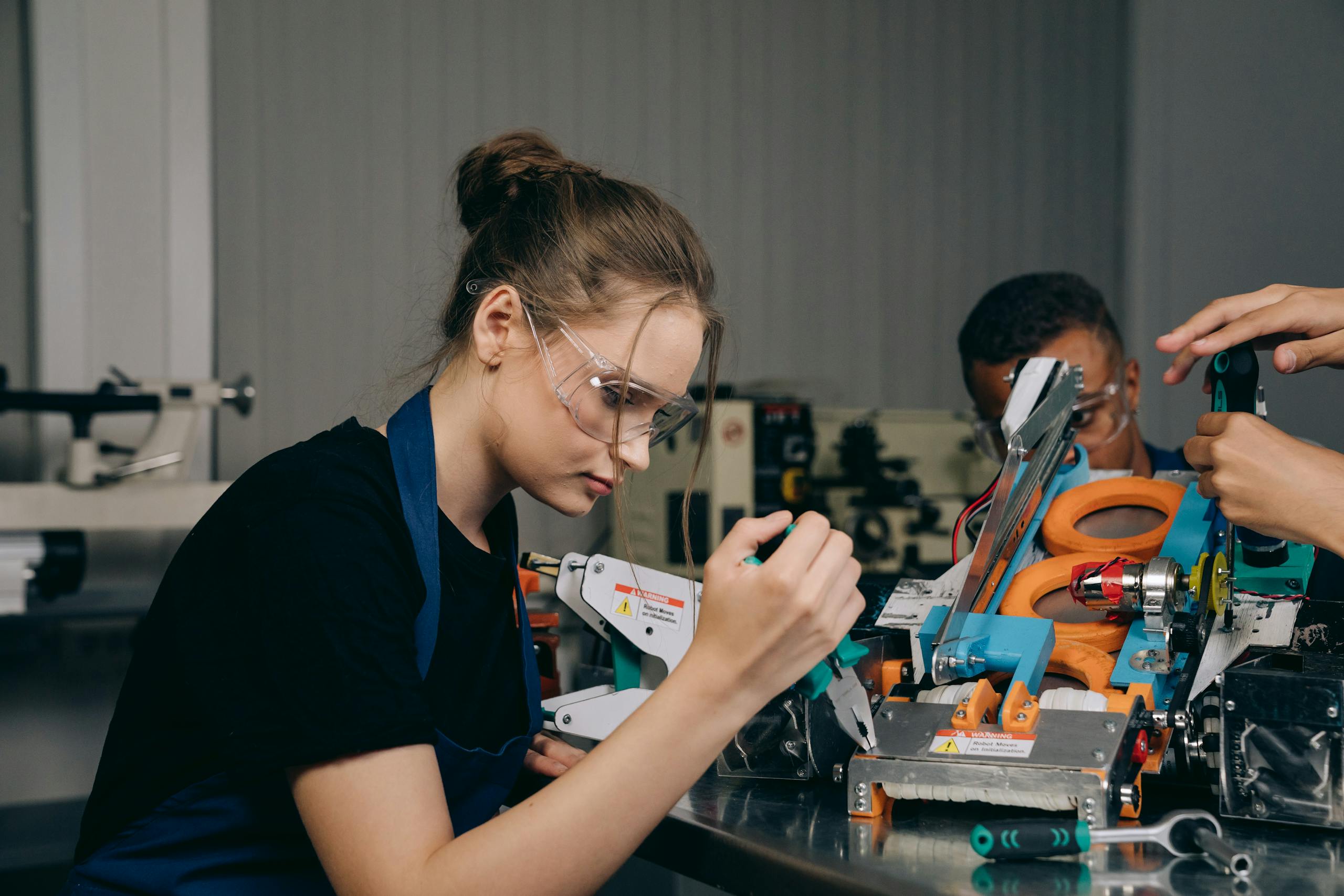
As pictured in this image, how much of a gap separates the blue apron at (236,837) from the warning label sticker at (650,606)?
21 cm

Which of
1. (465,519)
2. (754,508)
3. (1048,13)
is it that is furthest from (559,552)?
(1048,13)

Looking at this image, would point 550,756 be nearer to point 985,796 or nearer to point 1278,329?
point 985,796

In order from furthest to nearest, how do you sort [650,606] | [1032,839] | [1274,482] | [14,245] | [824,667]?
[14,245]
[650,606]
[1274,482]
[824,667]
[1032,839]

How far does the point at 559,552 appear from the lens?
3.59m

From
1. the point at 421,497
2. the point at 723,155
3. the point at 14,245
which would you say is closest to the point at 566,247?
the point at 421,497

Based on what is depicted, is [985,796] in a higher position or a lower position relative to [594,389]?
lower

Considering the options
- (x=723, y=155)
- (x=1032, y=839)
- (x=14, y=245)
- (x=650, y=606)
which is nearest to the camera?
(x=1032, y=839)

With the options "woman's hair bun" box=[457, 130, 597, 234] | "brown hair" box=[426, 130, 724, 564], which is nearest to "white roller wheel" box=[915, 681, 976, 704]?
"brown hair" box=[426, 130, 724, 564]

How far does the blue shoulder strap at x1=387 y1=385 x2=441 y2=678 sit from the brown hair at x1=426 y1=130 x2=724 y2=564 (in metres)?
0.10

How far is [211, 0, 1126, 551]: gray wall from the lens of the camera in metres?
3.28

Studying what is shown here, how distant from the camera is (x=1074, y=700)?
92cm

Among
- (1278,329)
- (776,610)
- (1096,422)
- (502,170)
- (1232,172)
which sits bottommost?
(776,610)

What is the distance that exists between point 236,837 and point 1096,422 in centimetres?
154

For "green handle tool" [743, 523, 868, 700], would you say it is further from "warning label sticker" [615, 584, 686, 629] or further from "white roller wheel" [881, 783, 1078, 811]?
"warning label sticker" [615, 584, 686, 629]
